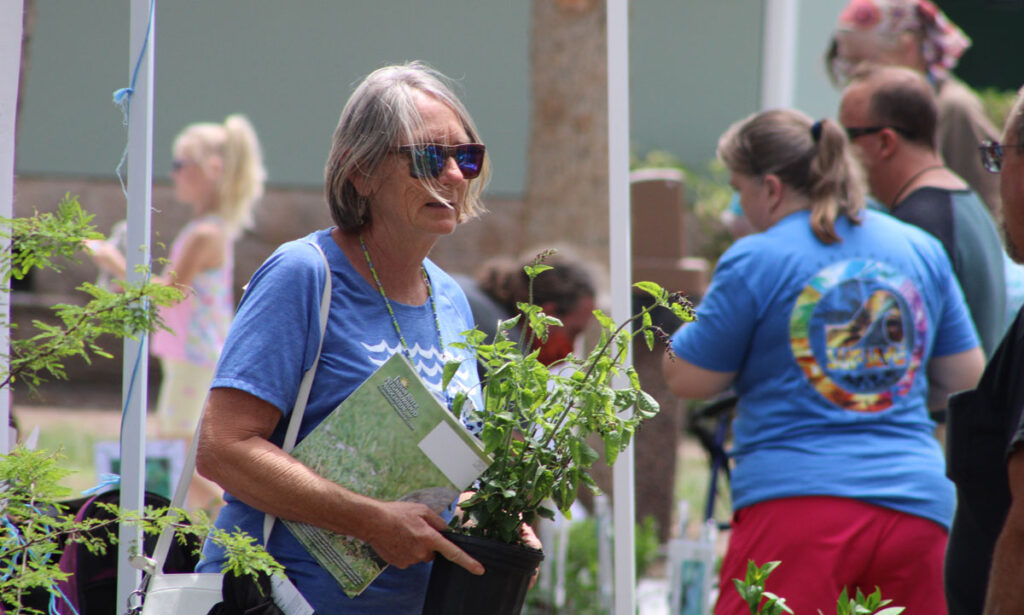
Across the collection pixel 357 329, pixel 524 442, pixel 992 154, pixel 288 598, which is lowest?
pixel 288 598

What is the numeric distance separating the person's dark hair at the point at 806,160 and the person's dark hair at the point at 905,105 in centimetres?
41

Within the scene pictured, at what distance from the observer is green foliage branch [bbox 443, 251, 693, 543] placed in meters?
1.74

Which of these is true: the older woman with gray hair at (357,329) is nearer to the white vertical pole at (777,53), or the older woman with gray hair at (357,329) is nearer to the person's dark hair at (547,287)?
the person's dark hair at (547,287)

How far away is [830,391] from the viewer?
272 cm

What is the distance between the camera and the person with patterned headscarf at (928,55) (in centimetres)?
418

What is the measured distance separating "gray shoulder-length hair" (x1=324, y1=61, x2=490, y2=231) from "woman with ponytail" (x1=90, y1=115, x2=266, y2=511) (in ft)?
10.6

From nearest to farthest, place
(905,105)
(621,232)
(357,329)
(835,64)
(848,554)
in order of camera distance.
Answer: (357,329), (621,232), (848,554), (905,105), (835,64)

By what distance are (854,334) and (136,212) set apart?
1703 mm

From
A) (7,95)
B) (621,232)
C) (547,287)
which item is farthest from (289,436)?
(547,287)

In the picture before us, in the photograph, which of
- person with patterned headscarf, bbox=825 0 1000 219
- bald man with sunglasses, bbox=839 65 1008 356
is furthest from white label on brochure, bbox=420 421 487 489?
person with patterned headscarf, bbox=825 0 1000 219

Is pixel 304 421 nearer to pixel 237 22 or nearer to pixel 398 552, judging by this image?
pixel 398 552

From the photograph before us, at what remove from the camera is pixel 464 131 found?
77.9 inches

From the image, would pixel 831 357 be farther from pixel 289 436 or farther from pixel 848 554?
pixel 289 436

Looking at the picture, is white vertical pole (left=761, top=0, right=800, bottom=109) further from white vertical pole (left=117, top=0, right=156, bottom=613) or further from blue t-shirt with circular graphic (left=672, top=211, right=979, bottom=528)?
white vertical pole (left=117, top=0, right=156, bottom=613)
